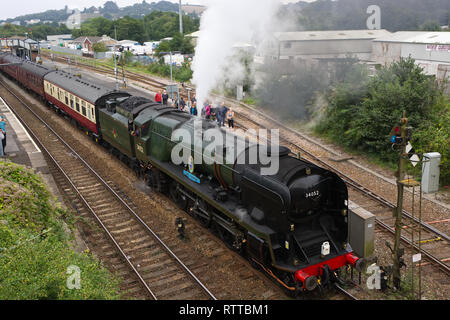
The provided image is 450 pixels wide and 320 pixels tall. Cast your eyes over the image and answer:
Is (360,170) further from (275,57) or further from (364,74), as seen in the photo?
(275,57)

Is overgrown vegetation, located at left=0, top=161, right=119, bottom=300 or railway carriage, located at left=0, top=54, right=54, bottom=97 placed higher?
railway carriage, located at left=0, top=54, right=54, bottom=97

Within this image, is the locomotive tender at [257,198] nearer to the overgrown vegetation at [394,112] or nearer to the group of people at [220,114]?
the group of people at [220,114]

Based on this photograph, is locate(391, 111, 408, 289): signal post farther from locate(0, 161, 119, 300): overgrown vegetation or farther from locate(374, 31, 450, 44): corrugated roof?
locate(374, 31, 450, 44): corrugated roof

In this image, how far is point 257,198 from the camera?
350 inches

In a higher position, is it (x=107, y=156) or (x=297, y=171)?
(x=297, y=171)

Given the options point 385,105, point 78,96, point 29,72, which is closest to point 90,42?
point 29,72

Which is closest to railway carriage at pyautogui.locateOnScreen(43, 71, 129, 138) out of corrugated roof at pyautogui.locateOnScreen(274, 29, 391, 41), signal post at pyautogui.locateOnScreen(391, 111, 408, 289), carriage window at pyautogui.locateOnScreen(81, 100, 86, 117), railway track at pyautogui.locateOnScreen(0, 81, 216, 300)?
carriage window at pyautogui.locateOnScreen(81, 100, 86, 117)

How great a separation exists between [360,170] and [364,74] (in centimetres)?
574

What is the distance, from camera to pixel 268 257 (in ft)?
28.9

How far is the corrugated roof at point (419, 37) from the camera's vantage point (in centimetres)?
2924

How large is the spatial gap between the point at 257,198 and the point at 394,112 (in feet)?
33.7

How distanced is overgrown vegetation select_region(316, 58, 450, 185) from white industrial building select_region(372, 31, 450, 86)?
9.39 metres

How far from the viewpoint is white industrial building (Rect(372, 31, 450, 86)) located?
28484 millimetres
